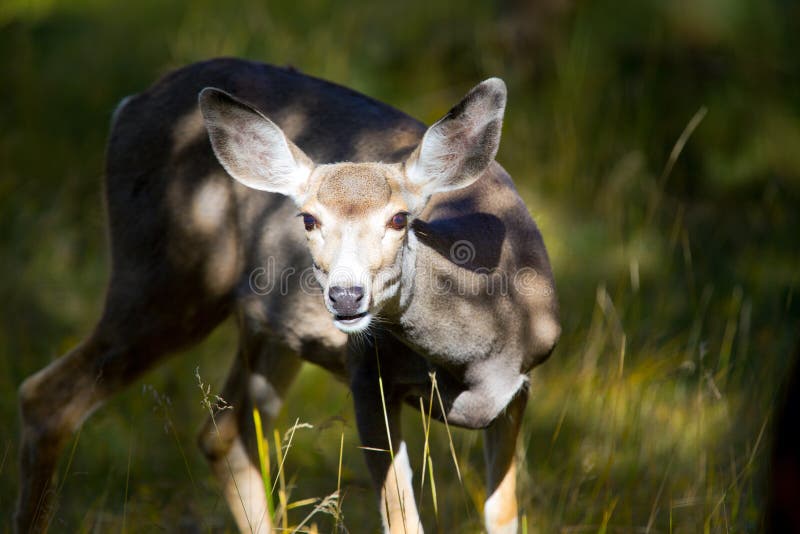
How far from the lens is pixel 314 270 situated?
339cm

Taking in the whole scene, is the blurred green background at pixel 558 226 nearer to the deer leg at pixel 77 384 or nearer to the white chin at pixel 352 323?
the deer leg at pixel 77 384

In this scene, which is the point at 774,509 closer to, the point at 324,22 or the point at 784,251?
the point at 784,251

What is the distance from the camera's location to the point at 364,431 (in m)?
3.73

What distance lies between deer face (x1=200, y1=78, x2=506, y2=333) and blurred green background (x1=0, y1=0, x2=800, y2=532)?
709 millimetres

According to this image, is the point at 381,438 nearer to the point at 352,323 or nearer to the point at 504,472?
the point at 504,472

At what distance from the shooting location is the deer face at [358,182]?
3.18m

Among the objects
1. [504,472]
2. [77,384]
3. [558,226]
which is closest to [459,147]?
[504,472]

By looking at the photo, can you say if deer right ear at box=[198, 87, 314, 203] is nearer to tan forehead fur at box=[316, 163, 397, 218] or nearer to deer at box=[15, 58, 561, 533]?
deer at box=[15, 58, 561, 533]

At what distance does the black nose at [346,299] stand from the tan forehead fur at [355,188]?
0.96 feet

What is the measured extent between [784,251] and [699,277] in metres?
0.71

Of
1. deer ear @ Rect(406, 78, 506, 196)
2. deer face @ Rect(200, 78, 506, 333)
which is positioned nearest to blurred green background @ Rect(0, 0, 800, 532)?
deer face @ Rect(200, 78, 506, 333)

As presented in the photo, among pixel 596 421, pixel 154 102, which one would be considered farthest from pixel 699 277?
pixel 154 102

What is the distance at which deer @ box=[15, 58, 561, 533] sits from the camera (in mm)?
3451

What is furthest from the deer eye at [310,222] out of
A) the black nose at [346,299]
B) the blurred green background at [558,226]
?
the blurred green background at [558,226]
